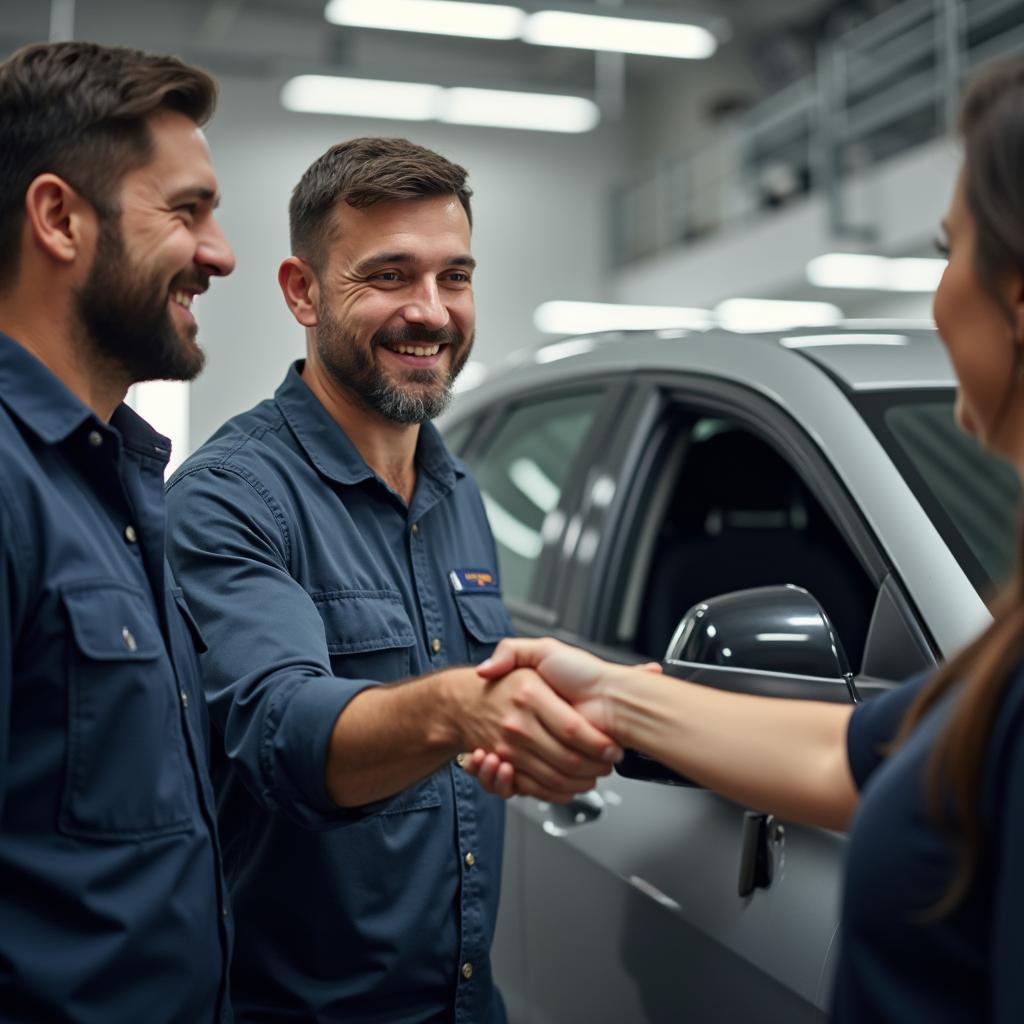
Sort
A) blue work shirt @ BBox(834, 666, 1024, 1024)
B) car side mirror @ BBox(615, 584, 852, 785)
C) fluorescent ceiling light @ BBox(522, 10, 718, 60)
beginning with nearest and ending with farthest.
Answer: blue work shirt @ BBox(834, 666, 1024, 1024) < car side mirror @ BBox(615, 584, 852, 785) < fluorescent ceiling light @ BBox(522, 10, 718, 60)

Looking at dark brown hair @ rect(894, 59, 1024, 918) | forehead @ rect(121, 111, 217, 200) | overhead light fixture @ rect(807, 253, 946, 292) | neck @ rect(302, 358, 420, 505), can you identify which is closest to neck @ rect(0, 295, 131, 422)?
forehead @ rect(121, 111, 217, 200)

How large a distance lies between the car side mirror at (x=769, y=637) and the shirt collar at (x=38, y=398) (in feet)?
2.20

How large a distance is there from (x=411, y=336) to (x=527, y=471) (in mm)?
912

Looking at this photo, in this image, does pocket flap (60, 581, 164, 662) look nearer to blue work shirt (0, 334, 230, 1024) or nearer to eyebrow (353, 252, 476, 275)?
blue work shirt (0, 334, 230, 1024)

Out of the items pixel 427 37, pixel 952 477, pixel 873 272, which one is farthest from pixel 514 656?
pixel 427 37

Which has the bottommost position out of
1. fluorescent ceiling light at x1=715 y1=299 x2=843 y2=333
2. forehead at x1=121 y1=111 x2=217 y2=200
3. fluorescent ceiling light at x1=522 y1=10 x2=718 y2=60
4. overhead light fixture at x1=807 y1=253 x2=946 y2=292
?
forehead at x1=121 y1=111 x2=217 y2=200

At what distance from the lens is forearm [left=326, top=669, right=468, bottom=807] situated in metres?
1.41

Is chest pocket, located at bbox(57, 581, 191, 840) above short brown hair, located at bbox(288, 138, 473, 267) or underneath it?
underneath

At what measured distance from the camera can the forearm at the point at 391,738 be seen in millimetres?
1412

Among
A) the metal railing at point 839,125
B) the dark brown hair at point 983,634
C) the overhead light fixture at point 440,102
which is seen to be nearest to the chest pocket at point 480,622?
the dark brown hair at point 983,634

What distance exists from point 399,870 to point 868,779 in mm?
676

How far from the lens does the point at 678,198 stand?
13.9m

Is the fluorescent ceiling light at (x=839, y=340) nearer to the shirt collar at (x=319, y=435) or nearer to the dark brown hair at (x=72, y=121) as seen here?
the shirt collar at (x=319, y=435)

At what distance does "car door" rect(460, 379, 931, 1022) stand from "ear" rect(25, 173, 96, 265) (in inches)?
30.9
